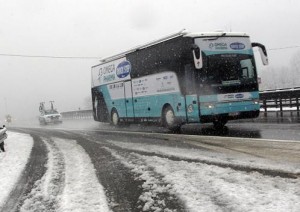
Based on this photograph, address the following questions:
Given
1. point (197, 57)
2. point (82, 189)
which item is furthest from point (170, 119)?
point (82, 189)

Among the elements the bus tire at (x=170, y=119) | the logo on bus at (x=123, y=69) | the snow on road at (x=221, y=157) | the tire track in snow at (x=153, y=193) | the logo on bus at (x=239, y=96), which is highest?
the logo on bus at (x=123, y=69)

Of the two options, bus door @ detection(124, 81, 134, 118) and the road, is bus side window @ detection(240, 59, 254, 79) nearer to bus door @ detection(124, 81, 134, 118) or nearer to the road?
the road

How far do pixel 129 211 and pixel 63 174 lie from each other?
3.19 metres

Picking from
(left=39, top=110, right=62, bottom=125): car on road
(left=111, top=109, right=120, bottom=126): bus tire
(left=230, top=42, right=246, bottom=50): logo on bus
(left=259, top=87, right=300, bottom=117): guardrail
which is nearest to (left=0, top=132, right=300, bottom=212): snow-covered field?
(left=230, top=42, right=246, bottom=50): logo on bus

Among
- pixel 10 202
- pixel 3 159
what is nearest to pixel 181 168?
pixel 10 202

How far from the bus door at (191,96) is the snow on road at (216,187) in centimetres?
667

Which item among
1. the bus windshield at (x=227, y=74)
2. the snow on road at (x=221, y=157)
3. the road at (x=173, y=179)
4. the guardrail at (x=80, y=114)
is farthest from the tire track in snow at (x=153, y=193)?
the guardrail at (x=80, y=114)

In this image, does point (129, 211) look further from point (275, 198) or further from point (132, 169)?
point (132, 169)

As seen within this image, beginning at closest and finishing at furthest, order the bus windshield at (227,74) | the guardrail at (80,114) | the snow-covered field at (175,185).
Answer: the snow-covered field at (175,185) → the bus windshield at (227,74) → the guardrail at (80,114)

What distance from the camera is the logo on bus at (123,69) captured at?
67.1 feet

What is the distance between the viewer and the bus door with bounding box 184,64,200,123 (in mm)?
14734

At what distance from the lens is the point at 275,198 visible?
5094mm

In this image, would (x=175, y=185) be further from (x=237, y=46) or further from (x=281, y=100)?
(x=281, y=100)

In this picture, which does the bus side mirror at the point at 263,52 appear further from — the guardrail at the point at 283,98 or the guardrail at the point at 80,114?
the guardrail at the point at 80,114
